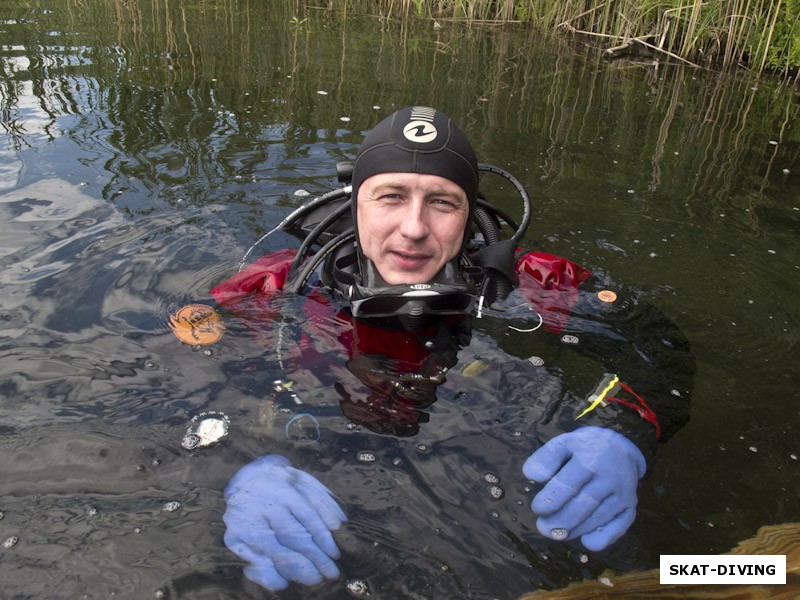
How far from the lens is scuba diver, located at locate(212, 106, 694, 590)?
2.27 m

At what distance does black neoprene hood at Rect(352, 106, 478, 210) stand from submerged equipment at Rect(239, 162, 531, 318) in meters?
0.24

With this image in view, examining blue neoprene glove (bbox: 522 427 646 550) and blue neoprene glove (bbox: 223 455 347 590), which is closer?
blue neoprene glove (bbox: 223 455 347 590)

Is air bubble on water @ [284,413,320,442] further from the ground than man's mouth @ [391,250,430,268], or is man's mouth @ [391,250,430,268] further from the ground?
man's mouth @ [391,250,430,268]

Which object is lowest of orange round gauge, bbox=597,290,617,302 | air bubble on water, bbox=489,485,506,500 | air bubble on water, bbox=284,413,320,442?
air bubble on water, bbox=489,485,506,500

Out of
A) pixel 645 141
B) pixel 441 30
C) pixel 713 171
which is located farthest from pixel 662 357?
pixel 441 30

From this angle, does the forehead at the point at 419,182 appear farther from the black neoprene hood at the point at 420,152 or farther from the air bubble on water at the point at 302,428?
the air bubble on water at the point at 302,428

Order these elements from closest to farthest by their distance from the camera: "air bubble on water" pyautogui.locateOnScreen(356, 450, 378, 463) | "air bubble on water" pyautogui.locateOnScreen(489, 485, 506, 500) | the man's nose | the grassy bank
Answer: "air bubble on water" pyautogui.locateOnScreen(489, 485, 506, 500) < "air bubble on water" pyautogui.locateOnScreen(356, 450, 378, 463) < the man's nose < the grassy bank

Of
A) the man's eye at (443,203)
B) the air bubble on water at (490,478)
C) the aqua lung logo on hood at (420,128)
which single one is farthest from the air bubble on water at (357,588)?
the aqua lung logo on hood at (420,128)

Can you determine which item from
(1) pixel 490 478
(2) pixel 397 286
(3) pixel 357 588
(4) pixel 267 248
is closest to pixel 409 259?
(2) pixel 397 286

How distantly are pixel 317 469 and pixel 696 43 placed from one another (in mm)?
8921

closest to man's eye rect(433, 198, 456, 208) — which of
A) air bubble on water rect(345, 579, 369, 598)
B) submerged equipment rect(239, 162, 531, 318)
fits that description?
→ submerged equipment rect(239, 162, 531, 318)

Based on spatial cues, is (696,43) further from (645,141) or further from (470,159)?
(470,159)

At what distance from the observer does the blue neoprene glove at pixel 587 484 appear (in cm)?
228

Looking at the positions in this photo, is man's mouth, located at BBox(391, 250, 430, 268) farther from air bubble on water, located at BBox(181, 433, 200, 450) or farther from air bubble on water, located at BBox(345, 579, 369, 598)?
air bubble on water, located at BBox(345, 579, 369, 598)
